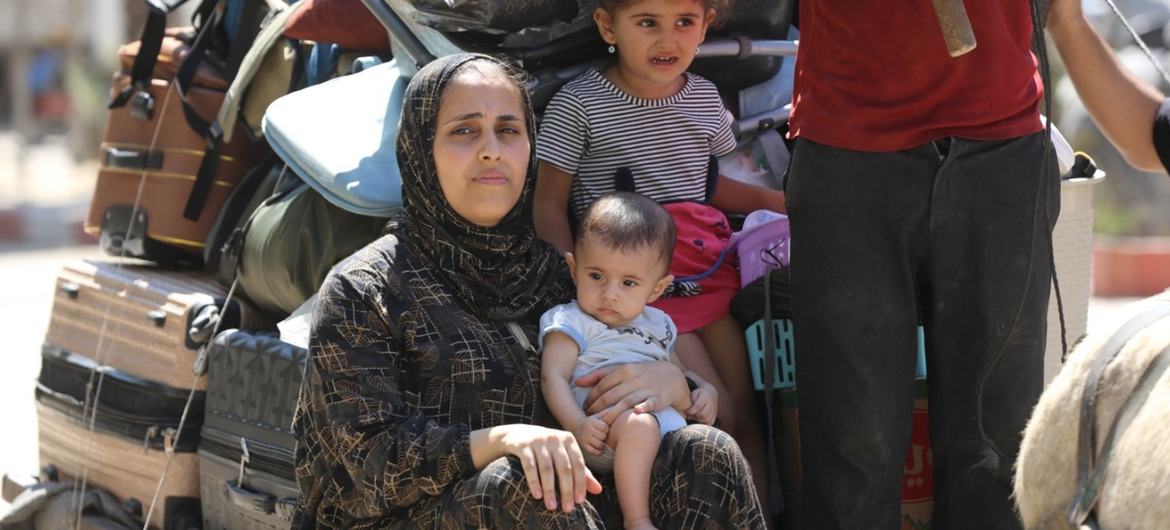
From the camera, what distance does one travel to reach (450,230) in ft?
11.0

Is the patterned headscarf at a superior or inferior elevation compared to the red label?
superior

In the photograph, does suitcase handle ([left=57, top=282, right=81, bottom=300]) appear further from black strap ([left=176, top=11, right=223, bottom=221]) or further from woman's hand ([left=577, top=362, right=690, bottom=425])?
woman's hand ([left=577, top=362, right=690, bottom=425])

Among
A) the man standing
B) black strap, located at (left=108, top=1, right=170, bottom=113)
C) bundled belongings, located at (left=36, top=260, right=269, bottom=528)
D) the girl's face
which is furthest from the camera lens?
black strap, located at (left=108, top=1, right=170, bottom=113)

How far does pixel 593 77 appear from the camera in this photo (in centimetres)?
401

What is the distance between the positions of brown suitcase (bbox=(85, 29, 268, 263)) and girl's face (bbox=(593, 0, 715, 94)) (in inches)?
59.5

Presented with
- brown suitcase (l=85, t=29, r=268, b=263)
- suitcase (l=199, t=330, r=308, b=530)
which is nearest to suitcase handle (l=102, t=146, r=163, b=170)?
brown suitcase (l=85, t=29, r=268, b=263)

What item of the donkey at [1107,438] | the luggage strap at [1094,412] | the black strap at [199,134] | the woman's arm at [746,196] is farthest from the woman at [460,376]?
the black strap at [199,134]

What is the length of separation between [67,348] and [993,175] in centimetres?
302

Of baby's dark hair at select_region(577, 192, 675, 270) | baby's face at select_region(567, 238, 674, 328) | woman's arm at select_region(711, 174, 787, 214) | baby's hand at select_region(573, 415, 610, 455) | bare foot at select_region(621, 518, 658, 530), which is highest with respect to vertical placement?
baby's dark hair at select_region(577, 192, 675, 270)

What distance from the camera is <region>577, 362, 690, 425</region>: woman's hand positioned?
326cm

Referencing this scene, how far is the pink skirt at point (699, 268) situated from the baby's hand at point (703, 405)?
13.5 inches

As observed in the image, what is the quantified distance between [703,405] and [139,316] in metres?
2.01

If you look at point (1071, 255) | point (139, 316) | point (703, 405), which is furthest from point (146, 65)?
point (1071, 255)

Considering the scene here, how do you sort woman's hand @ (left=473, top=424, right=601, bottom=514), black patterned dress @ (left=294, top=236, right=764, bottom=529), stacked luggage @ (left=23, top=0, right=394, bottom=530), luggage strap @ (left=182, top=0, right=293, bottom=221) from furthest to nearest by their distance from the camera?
luggage strap @ (left=182, top=0, right=293, bottom=221) → stacked luggage @ (left=23, top=0, right=394, bottom=530) → black patterned dress @ (left=294, top=236, right=764, bottom=529) → woman's hand @ (left=473, top=424, right=601, bottom=514)
